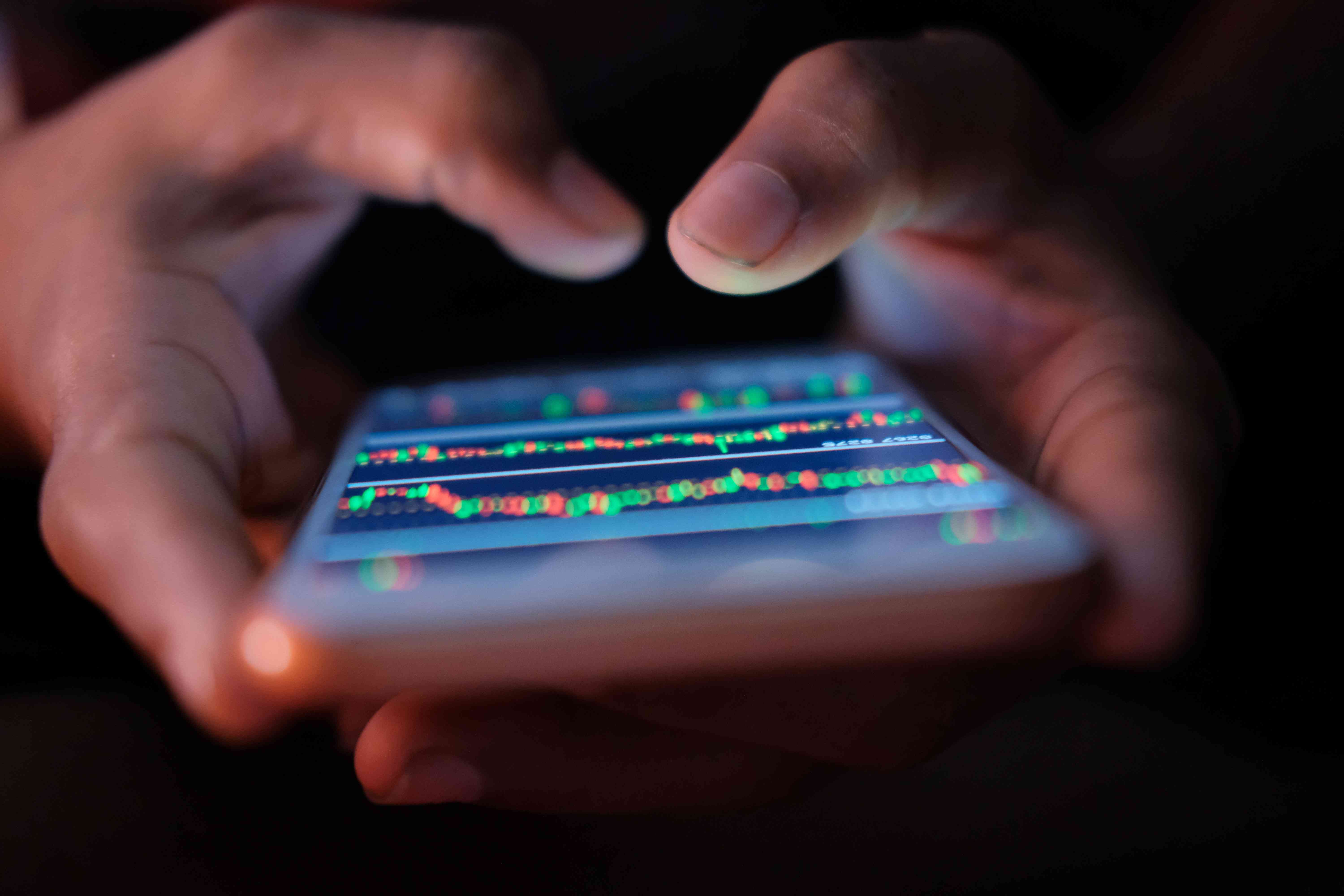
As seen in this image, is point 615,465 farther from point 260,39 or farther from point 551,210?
point 260,39

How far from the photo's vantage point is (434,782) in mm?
482

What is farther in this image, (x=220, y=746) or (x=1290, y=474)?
(x=1290, y=474)

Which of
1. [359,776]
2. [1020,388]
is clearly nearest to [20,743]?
[359,776]

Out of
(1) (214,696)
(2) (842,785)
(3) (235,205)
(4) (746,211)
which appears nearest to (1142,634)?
(2) (842,785)

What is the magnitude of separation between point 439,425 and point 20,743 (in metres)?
0.36

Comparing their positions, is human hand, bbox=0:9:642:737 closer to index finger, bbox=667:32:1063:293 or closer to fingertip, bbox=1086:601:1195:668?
index finger, bbox=667:32:1063:293

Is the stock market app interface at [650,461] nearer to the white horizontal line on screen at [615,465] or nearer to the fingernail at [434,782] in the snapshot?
the white horizontal line on screen at [615,465]

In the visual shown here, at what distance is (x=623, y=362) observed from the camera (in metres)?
0.94

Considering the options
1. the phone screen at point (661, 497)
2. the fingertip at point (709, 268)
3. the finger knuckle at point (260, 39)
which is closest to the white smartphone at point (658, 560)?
the phone screen at point (661, 497)

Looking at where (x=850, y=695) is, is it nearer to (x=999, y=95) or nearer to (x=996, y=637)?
(x=996, y=637)

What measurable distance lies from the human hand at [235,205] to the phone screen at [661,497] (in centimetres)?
11

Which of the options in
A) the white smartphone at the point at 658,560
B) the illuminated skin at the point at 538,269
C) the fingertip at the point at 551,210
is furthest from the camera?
the fingertip at the point at 551,210

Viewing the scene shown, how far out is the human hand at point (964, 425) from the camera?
46 cm

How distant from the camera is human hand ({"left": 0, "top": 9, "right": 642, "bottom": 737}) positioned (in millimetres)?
549
